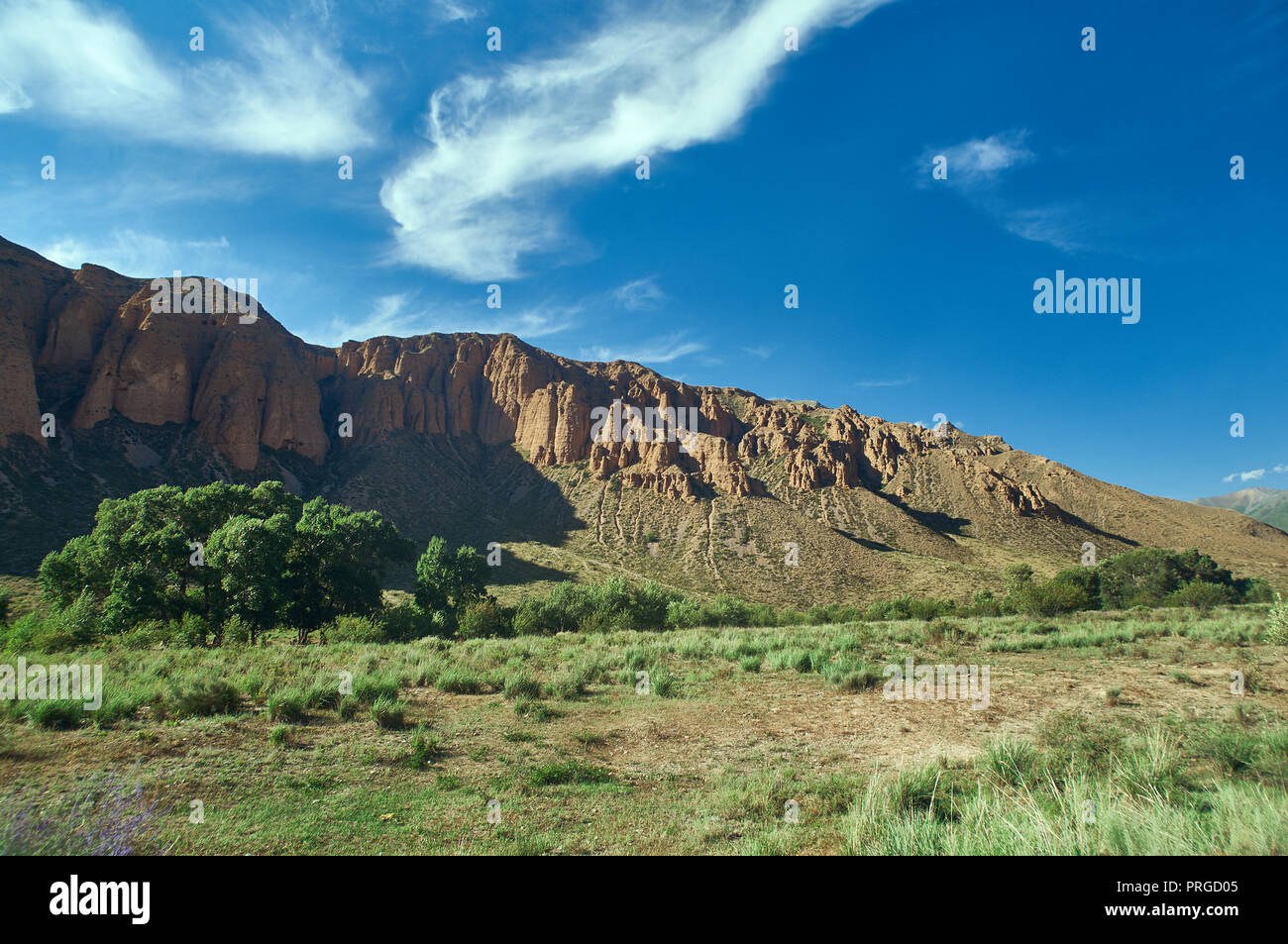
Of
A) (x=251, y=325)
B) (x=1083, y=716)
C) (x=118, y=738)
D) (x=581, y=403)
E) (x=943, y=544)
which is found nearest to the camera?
(x=118, y=738)

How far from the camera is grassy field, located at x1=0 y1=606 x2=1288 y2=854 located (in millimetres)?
4941

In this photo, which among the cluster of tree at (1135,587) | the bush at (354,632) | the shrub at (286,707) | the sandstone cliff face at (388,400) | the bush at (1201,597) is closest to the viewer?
the shrub at (286,707)

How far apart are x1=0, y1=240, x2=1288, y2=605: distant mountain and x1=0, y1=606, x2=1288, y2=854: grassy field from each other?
3758 cm

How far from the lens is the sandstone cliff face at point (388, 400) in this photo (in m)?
67.4

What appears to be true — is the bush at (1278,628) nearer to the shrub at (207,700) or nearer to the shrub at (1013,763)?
the shrub at (1013,763)

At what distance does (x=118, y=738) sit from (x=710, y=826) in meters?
8.66

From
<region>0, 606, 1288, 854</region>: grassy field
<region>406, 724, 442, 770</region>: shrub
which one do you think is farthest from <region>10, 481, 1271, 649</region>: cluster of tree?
<region>406, 724, 442, 770</region>: shrub

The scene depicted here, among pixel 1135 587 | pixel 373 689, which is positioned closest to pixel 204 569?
pixel 373 689

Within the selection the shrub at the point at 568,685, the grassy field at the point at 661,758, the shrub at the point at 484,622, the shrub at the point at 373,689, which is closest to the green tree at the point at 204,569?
the shrub at the point at 484,622

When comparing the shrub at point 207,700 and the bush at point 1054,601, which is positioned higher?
the shrub at point 207,700

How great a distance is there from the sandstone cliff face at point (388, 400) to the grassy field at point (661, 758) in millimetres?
62171
